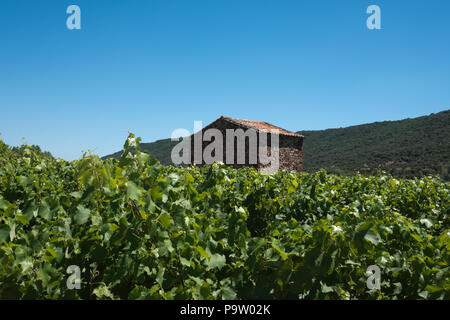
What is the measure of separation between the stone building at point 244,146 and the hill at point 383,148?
952 centimetres

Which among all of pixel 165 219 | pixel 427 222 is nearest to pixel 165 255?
pixel 165 219

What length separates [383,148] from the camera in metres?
42.3

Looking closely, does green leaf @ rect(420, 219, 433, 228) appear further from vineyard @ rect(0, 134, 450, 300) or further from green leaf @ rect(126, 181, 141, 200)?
green leaf @ rect(126, 181, 141, 200)

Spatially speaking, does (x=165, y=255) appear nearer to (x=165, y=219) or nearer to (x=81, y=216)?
(x=165, y=219)

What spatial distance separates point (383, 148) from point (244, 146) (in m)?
29.9

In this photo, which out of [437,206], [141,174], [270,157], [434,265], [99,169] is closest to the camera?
[99,169]

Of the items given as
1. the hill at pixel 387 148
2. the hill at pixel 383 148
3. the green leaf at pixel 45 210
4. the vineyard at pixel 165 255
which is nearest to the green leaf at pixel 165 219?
the vineyard at pixel 165 255

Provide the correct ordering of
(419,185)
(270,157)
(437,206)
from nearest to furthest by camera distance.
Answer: (437,206) → (419,185) → (270,157)

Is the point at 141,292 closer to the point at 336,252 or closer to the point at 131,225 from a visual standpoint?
the point at 131,225

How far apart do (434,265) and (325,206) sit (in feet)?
6.86

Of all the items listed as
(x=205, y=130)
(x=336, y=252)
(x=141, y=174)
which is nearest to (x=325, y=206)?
(x=336, y=252)

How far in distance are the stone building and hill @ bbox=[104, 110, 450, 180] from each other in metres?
9.52

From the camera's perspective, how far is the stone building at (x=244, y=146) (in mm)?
20375
